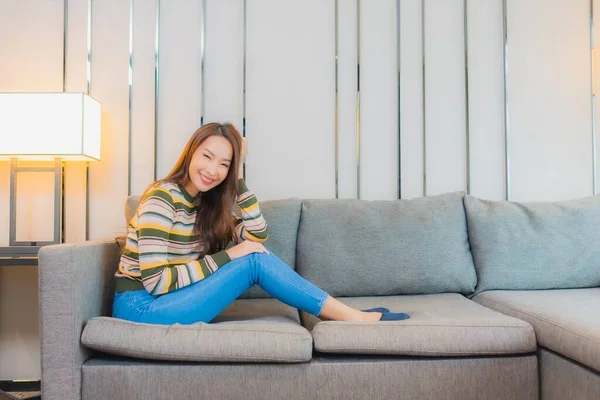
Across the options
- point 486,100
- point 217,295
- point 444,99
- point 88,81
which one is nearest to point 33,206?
point 88,81

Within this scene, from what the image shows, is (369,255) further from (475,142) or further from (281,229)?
(475,142)

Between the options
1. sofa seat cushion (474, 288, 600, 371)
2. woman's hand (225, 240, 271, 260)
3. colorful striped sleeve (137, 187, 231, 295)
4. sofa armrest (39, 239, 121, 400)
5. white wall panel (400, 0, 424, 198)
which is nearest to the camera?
sofa seat cushion (474, 288, 600, 371)

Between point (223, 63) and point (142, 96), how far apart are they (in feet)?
1.37

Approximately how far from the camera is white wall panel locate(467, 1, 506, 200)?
265cm

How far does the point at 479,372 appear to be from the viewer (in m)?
1.59

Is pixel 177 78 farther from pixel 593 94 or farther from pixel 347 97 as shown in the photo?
pixel 593 94

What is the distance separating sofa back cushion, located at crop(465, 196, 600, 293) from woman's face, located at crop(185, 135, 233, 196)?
1107mm

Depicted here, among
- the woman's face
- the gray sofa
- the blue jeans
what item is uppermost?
the woman's face

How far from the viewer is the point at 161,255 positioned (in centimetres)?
166

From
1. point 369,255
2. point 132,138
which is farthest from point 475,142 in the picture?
point 132,138

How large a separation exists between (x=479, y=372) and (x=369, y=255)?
71cm

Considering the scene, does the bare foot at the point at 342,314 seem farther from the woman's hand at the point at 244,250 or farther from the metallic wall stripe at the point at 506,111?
the metallic wall stripe at the point at 506,111

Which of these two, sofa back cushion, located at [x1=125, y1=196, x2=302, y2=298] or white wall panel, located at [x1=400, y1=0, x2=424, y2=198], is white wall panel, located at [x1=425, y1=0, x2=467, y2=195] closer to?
white wall panel, located at [x1=400, y1=0, x2=424, y2=198]

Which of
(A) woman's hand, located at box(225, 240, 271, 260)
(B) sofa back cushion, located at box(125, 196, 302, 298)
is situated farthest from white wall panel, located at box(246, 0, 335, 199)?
(A) woman's hand, located at box(225, 240, 271, 260)
